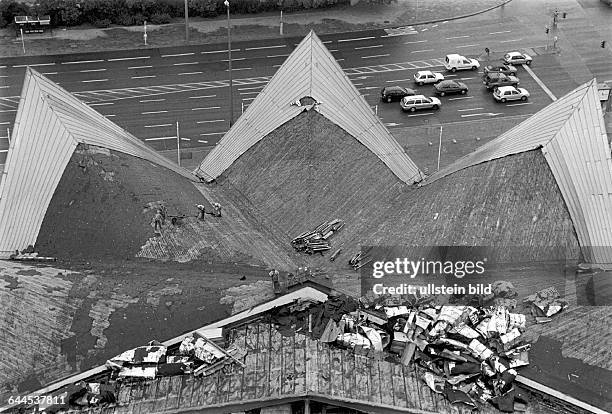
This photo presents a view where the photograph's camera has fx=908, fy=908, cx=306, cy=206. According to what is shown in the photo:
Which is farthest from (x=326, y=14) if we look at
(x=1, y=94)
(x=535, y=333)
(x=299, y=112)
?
(x=535, y=333)

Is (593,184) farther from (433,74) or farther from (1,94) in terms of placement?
(1,94)

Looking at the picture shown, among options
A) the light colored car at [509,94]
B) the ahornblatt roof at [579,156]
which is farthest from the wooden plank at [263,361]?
the light colored car at [509,94]

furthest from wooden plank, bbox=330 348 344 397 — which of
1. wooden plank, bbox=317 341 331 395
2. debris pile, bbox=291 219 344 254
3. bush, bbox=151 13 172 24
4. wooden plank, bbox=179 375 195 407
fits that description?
bush, bbox=151 13 172 24

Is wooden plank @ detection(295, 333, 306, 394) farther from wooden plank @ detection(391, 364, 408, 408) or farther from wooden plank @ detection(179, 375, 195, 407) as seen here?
wooden plank @ detection(179, 375, 195, 407)

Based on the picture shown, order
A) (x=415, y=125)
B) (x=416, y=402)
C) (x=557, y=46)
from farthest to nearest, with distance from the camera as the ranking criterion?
(x=557, y=46), (x=415, y=125), (x=416, y=402)

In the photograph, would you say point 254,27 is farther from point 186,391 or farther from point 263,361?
point 186,391

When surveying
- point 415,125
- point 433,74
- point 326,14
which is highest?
point 326,14

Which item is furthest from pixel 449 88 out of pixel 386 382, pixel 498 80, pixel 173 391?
pixel 173 391
